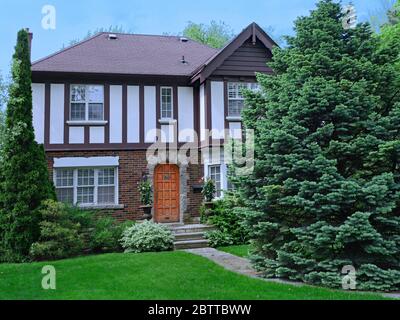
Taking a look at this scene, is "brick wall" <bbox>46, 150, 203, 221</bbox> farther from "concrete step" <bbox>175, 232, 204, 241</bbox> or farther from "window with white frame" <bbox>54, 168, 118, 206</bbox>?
"concrete step" <bbox>175, 232, 204, 241</bbox>

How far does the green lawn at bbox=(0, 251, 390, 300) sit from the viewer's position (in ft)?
20.9

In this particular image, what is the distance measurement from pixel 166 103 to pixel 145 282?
28.5ft

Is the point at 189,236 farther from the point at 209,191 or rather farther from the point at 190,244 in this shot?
the point at 209,191

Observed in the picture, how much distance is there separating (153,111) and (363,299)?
33.5ft

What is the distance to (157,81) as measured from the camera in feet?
47.4

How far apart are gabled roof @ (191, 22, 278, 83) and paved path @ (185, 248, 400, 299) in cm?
625

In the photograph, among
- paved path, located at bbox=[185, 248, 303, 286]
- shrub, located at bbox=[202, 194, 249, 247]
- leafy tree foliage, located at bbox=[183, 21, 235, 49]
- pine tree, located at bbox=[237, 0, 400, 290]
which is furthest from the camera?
leafy tree foliage, located at bbox=[183, 21, 235, 49]

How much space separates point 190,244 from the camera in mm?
11922

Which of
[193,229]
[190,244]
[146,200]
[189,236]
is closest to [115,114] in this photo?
[146,200]

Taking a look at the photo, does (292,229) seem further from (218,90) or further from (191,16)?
(191,16)

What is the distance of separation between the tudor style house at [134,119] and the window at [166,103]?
38mm

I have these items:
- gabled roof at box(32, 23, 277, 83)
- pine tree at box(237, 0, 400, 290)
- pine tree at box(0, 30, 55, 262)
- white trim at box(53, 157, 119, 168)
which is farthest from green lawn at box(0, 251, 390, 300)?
gabled roof at box(32, 23, 277, 83)

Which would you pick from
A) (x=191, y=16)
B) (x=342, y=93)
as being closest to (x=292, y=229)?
(x=342, y=93)
